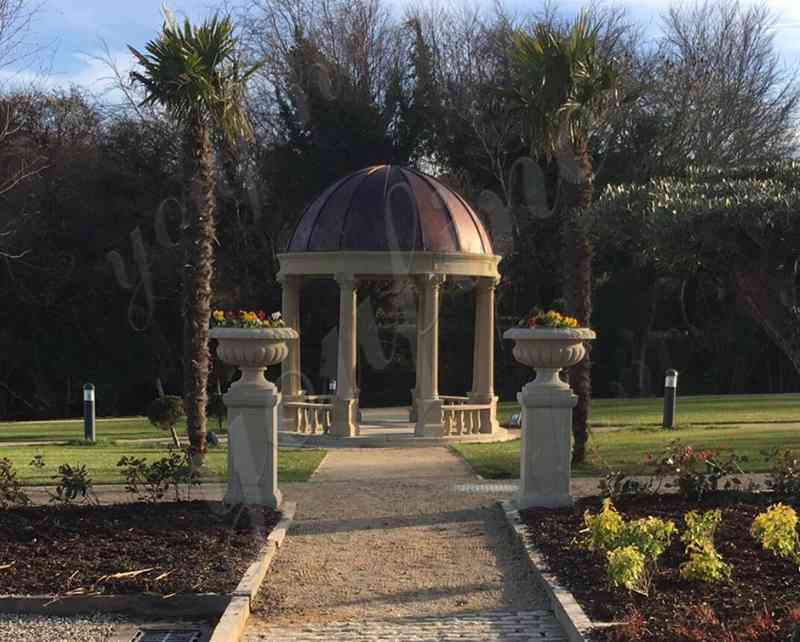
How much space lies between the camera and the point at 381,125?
113 feet

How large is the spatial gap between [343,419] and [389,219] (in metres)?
4.10

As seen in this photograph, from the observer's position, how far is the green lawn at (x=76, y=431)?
70.1 ft

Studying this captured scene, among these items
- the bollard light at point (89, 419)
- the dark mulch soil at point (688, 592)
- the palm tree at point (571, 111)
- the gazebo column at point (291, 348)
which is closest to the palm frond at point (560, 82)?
the palm tree at point (571, 111)

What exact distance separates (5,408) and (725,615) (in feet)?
114

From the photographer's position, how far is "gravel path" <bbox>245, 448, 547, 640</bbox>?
684 centimetres

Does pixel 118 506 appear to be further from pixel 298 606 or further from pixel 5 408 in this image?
pixel 5 408

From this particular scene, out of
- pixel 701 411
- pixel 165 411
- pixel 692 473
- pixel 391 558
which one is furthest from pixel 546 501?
pixel 701 411

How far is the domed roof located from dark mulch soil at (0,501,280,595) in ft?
34.3

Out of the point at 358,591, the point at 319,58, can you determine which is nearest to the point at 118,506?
the point at 358,591

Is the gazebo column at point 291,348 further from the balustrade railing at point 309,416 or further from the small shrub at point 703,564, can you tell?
the small shrub at point 703,564

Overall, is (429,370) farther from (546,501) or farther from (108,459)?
(546,501)

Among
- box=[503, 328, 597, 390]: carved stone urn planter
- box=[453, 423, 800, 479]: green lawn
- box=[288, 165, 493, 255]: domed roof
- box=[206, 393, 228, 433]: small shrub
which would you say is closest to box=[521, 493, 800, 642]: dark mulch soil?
box=[503, 328, 597, 390]: carved stone urn planter

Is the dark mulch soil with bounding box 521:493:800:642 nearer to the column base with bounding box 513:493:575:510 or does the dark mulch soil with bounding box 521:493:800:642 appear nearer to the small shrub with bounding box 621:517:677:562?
the small shrub with bounding box 621:517:677:562

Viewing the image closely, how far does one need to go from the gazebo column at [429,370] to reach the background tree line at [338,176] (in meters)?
13.6
